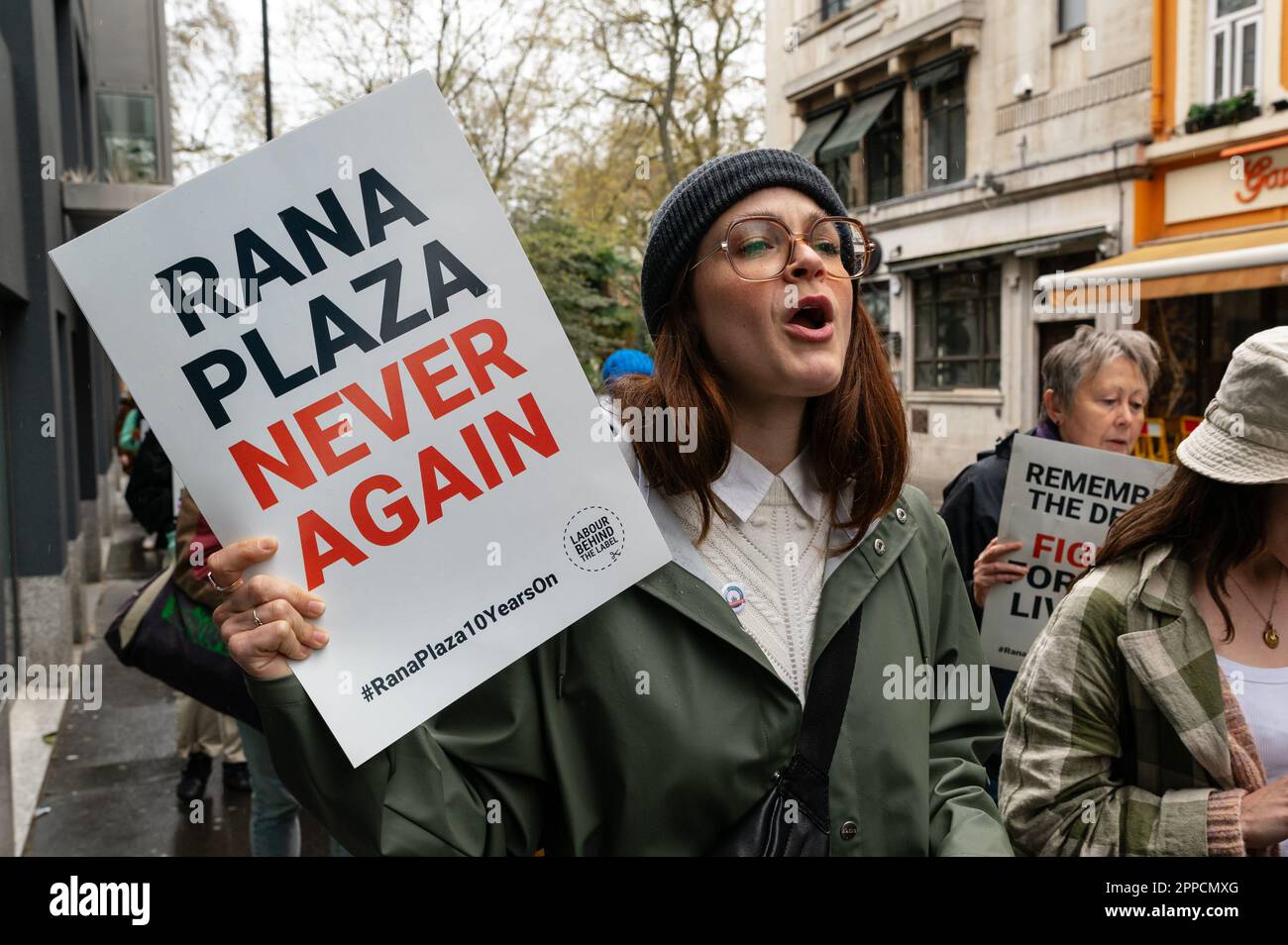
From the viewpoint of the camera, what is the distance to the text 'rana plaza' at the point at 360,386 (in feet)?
4.90

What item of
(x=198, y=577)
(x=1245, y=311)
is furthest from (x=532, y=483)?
(x=1245, y=311)

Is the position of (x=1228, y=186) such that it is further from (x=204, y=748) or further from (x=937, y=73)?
(x=204, y=748)

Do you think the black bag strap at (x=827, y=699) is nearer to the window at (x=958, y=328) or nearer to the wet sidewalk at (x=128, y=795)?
the wet sidewalk at (x=128, y=795)

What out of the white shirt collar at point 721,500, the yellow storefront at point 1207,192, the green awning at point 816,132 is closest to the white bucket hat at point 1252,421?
the white shirt collar at point 721,500

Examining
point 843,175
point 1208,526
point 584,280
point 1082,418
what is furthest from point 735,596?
point 843,175

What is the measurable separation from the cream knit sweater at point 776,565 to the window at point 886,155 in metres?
23.3

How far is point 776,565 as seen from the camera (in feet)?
5.87

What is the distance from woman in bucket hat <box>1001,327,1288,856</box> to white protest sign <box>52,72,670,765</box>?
82 cm

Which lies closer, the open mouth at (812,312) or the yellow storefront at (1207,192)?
the open mouth at (812,312)

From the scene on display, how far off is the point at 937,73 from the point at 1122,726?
872 inches

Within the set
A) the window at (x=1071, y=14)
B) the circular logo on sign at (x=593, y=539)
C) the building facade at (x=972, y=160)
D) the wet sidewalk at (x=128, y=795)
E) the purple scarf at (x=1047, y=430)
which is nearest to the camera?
the circular logo on sign at (x=593, y=539)

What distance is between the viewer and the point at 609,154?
23281mm

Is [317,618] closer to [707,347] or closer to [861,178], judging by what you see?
[707,347]

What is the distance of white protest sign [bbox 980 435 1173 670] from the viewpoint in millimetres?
3162
